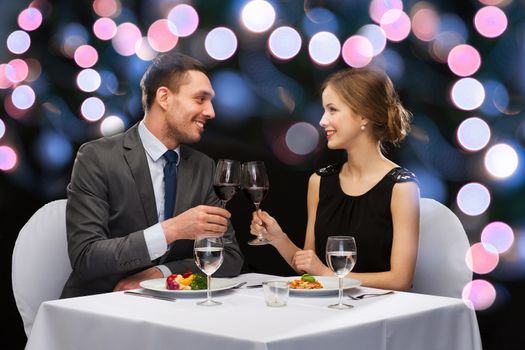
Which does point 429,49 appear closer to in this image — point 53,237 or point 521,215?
point 521,215

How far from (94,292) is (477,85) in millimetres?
1456

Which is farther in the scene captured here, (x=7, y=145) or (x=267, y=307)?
(x=7, y=145)

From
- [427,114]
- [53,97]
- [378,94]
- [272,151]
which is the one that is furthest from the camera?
[53,97]

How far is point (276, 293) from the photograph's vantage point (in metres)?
1.55

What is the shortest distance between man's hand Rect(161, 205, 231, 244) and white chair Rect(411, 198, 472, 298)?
68cm

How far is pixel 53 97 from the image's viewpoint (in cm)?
305

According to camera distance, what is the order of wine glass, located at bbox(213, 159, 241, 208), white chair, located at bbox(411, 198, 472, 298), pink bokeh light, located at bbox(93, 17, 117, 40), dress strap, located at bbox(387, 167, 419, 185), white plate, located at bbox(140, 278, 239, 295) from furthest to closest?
pink bokeh light, located at bbox(93, 17, 117, 40)
dress strap, located at bbox(387, 167, 419, 185)
white chair, located at bbox(411, 198, 472, 298)
wine glass, located at bbox(213, 159, 241, 208)
white plate, located at bbox(140, 278, 239, 295)

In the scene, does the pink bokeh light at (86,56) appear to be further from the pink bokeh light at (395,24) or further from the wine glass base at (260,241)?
the wine glass base at (260,241)

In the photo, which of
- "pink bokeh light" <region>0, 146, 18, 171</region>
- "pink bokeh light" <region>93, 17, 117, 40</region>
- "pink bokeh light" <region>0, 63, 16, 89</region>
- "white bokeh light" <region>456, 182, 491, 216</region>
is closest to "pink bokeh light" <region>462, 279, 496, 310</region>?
"white bokeh light" <region>456, 182, 491, 216</region>

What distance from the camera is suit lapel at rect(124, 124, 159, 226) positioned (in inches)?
90.0

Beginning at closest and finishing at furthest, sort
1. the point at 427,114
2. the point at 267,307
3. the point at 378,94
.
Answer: the point at 267,307 < the point at 378,94 < the point at 427,114

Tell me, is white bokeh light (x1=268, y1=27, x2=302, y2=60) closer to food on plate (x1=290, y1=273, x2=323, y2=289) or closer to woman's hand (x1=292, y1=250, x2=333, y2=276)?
woman's hand (x1=292, y1=250, x2=333, y2=276)

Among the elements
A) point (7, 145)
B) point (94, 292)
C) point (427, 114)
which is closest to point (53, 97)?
point (7, 145)

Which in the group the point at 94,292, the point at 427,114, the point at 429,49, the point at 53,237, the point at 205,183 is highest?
the point at 429,49
